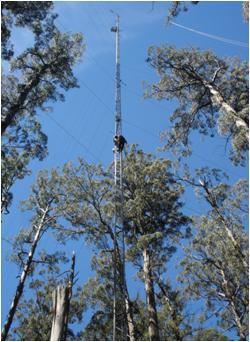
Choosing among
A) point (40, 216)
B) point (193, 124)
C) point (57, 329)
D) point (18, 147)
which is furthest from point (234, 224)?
point (57, 329)

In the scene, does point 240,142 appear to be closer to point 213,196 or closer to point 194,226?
point 213,196

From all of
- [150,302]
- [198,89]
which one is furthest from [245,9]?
[150,302]

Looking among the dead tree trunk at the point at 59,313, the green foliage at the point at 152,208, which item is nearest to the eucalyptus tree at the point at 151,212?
the green foliage at the point at 152,208

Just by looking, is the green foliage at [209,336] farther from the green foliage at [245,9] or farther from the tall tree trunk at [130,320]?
the green foliage at [245,9]

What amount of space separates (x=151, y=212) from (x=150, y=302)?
3.98m

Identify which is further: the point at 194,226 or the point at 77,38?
the point at 194,226

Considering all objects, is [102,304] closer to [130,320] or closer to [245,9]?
[130,320]

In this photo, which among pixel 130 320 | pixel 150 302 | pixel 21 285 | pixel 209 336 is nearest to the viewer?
pixel 130 320

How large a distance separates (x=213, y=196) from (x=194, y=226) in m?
2.00

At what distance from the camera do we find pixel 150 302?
14078 millimetres

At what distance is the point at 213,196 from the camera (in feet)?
58.2

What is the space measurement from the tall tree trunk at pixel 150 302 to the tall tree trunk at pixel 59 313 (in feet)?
24.2

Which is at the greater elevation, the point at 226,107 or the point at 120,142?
the point at 226,107

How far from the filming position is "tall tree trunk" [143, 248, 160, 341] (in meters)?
13.1
